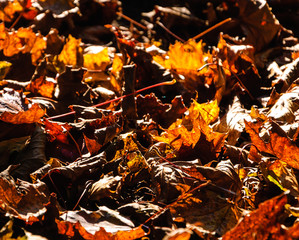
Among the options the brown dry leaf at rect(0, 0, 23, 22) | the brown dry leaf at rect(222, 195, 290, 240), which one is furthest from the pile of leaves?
the brown dry leaf at rect(0, 0, 23, 22)

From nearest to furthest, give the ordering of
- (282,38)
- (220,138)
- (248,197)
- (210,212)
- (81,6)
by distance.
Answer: (210,212) → (248,197) → (220,138) → (282,38) → (81,6)

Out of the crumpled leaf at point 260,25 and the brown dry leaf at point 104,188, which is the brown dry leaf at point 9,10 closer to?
the crumpled leaf at point 260,25

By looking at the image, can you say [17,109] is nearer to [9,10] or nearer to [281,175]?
[281,175]

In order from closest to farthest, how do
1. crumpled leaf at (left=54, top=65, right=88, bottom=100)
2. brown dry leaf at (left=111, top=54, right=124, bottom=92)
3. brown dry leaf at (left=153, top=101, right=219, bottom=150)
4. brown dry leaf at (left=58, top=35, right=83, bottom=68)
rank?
1. brown dry leaf at (left=153, top=101, right=219, bottom=150)
2. crumpled leaf at (left=54, top=65, right=88, bottom=100)
3. brown dry leaf at (left=111, top=54, right=124, bottom=92)
4. brown dry leaf at (left=58, top=35, right=83, bottom=68)

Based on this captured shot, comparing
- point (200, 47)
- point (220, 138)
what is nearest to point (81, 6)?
point (200, 47)

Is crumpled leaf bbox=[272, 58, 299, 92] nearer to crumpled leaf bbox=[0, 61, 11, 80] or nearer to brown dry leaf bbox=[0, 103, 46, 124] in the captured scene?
brown dry leaf bbox=[0, 103, 46, 124]

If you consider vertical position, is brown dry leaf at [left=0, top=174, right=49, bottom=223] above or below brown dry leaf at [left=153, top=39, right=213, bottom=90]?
below

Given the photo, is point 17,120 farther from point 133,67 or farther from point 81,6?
point 81,6
